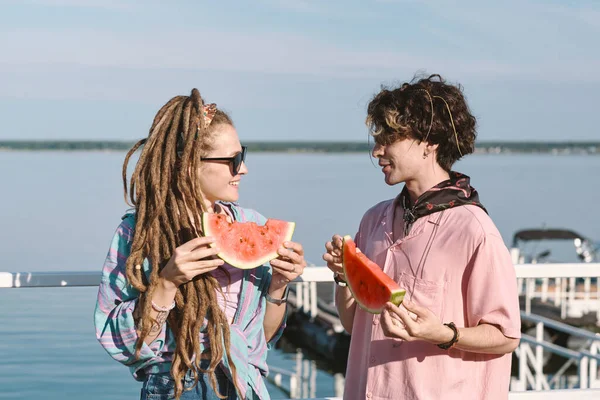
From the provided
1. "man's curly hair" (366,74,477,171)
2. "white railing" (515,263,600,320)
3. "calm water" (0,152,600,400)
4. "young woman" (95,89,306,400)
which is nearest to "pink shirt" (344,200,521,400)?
"man's curly hair" (366,74,477,171)

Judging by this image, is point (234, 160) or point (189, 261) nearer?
point (189, 261)

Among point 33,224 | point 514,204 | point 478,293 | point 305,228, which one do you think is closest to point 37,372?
point 478,293

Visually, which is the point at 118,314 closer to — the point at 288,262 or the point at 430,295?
the point at 288,262

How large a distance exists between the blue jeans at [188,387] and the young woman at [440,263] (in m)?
0.55

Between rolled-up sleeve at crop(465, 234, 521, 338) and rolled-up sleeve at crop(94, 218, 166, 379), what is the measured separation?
1150 millimetres

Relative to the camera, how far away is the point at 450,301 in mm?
3148

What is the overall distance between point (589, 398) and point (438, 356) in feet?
6.03

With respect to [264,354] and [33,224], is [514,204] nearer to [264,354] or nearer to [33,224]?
[33,224]

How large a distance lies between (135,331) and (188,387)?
0.94 ft

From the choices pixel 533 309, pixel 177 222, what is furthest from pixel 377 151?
pixel 533 309

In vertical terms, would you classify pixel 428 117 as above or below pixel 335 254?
above

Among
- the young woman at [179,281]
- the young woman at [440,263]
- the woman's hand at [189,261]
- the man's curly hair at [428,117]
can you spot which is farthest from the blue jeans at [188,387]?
the man's curly hair at [428,117]

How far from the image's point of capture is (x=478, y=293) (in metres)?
3.09

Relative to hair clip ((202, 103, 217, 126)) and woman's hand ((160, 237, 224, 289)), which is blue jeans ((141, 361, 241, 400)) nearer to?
woman's hand ((160, 237, 224, 289))
